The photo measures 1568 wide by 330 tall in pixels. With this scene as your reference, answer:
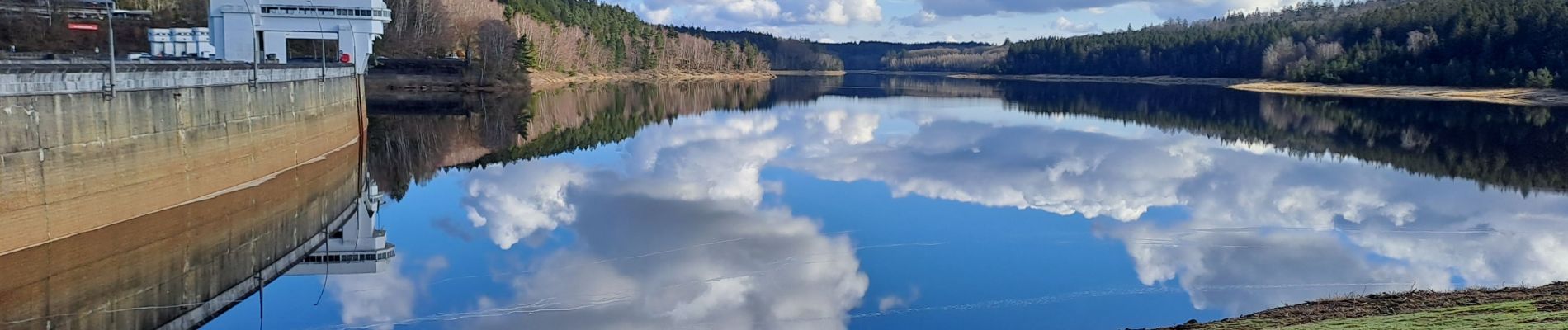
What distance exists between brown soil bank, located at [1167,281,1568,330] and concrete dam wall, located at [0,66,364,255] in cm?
1776

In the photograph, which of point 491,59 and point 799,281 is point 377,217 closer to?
point 799,281

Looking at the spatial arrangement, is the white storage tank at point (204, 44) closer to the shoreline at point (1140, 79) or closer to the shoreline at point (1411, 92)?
the shoreline at point (1411, 92)

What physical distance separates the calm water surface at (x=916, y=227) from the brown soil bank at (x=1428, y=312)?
6.00ft

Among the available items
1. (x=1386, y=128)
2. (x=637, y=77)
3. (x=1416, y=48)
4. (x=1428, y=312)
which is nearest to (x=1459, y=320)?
(x=1428, y=312)

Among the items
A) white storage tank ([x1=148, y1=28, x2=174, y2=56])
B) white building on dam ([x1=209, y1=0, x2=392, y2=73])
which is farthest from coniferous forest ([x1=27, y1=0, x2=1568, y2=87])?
white building on dam ([x1=209, y1=0, x2=392, y2=73])

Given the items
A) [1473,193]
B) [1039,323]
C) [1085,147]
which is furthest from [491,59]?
[1039,323]

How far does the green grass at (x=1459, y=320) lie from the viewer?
436 inches

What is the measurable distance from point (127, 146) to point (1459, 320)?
868 inches

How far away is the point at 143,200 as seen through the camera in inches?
850

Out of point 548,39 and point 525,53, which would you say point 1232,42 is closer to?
point 548,39

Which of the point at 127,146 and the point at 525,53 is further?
the point at 525,53

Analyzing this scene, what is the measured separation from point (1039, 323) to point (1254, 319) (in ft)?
9.46

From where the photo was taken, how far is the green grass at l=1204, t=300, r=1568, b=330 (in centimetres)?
1107

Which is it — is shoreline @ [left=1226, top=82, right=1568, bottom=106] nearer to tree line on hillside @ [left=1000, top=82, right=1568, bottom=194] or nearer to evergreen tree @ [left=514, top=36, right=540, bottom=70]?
tree line on hillside @ [left=1000, top=82, right=1568, bottom=194]
